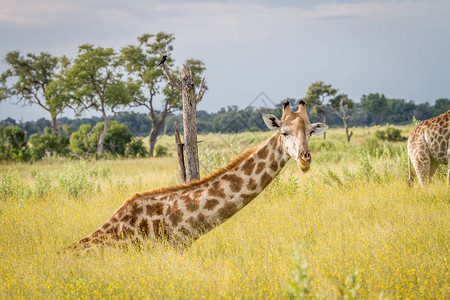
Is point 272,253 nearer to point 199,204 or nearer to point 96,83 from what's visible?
point 199,204

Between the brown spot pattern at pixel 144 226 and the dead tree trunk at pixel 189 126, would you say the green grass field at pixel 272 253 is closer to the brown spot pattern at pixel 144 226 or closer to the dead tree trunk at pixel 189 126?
the brown spot pattern at pixel 144 226

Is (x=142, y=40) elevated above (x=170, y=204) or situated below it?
above

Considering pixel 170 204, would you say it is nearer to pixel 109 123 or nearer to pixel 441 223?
pixel 441 223

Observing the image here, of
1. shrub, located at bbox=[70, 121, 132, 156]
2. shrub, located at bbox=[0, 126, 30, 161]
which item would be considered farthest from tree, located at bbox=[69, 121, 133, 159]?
shrub, located at bbox=[0, 126, 30, 161]

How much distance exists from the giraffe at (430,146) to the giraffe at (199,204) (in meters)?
5.73

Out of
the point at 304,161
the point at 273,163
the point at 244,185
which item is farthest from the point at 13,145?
the point at 304,161

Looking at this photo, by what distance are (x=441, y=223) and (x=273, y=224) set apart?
2.74 meters

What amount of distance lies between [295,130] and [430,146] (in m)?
6.19

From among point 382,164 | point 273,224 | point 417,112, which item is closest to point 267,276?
point 273,224

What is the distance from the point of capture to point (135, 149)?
39000 mm

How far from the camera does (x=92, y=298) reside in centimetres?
486

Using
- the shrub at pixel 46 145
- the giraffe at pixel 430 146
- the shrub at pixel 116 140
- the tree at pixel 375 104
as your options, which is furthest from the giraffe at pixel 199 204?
the tree at pixel 375 104

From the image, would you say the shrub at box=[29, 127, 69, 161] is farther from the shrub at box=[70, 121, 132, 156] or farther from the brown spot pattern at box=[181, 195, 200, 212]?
the brown spot pattern at box=[181, 195, 200, 212]

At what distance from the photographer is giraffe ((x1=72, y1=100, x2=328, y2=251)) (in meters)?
5.80
